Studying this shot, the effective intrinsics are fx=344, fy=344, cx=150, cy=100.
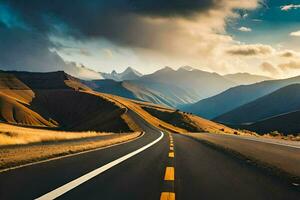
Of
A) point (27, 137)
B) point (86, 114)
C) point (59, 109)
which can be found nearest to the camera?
point (27, 137)

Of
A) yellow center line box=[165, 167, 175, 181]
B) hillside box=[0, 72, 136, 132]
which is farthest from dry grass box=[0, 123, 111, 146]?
hillside box=[0, 72, 136, 132]

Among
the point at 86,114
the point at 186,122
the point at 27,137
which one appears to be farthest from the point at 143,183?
the point at 86,114

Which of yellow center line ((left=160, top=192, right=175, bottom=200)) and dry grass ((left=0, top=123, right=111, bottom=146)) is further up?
yellow center line ((left=160, top=192, right=175, bottom=200))

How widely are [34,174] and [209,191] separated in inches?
166

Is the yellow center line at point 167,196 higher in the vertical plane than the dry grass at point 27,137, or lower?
higher

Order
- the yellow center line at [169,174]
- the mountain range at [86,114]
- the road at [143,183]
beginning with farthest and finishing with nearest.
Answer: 1. the mountain range at [86,114]
2. the yellow center line at [169,174]
3. the road at [143,183]

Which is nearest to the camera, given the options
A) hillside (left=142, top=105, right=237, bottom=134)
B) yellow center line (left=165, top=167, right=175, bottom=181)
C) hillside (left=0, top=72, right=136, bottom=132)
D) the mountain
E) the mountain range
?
yellow center line (left=165, top=167, right=175, bottom=181)

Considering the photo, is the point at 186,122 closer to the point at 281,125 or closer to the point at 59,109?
the point at 281,125

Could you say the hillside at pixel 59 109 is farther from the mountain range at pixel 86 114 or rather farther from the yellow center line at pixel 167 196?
the yellow center line at pixel 167 196

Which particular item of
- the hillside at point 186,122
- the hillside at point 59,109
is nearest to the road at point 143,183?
the hillside at point 59,109

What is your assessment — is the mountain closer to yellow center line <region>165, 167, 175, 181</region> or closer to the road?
yellow center line <region>165, 167, 175, 181</region>

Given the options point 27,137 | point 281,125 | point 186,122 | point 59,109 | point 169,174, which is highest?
point 59,109

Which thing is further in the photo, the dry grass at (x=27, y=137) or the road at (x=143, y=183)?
the dry grass at (x=27, y=137)

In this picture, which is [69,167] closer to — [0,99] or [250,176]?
[250,176]
